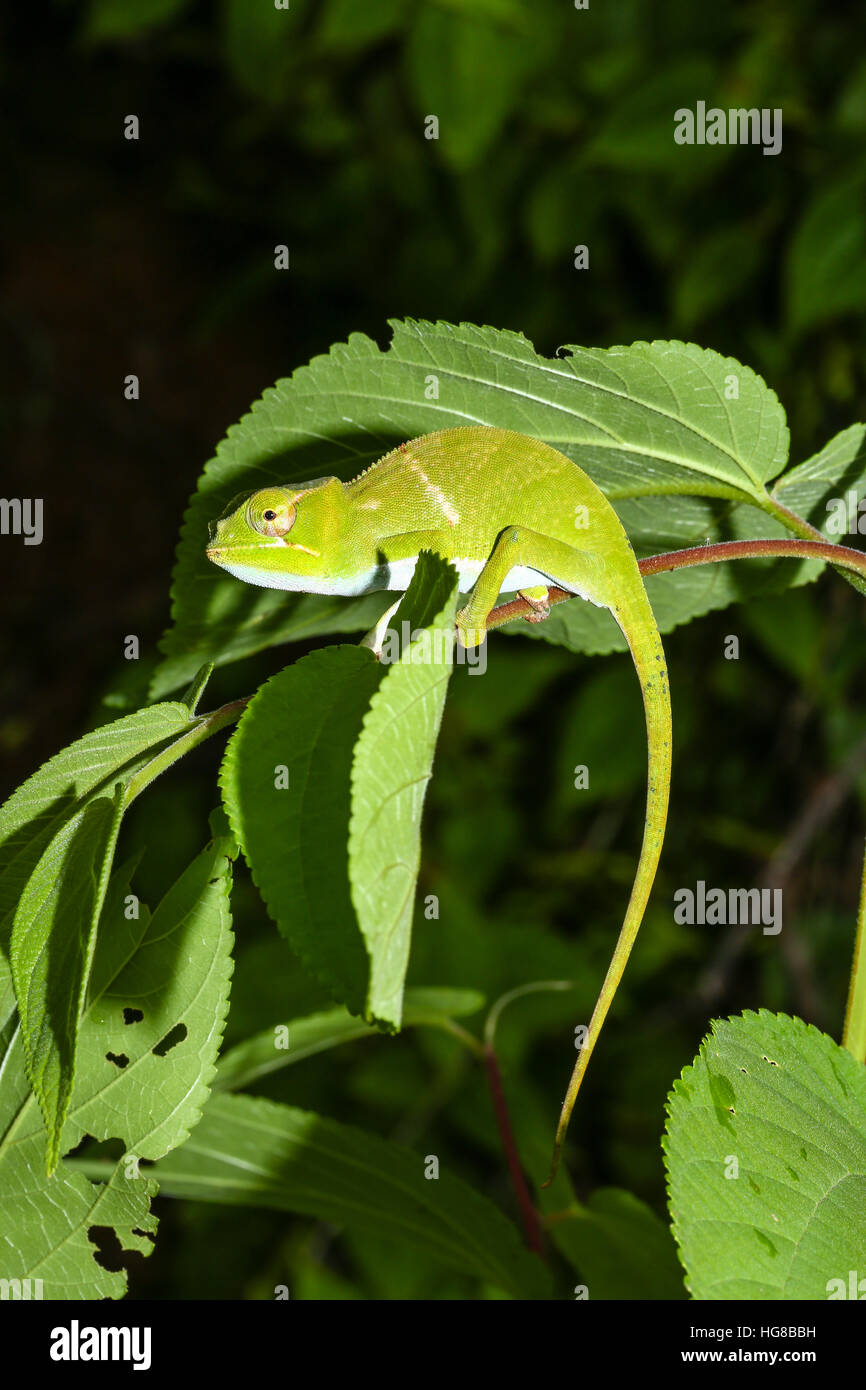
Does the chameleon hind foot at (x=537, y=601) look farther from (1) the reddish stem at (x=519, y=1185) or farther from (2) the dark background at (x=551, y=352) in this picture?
(2) the dark background at (x=551, y=352)

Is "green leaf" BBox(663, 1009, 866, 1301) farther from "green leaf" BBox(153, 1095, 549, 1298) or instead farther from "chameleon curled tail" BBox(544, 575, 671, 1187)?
"green leaf" BBox(153, 1095, 549, 1298)

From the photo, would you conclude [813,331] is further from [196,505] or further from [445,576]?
[445,576]

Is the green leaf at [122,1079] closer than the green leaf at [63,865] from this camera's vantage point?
No

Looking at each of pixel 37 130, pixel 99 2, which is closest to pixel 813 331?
pixel 99 2

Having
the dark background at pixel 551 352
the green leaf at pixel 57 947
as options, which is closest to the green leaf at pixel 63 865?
the green leaf at pixel 57 947

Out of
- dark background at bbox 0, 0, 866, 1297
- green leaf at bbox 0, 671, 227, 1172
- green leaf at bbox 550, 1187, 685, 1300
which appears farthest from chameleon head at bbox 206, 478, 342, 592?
dark background at bbox 0, 0, 866, 1297

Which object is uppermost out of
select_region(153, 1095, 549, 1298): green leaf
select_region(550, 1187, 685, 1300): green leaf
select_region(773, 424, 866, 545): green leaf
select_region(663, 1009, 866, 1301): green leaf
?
select_region(773, 424, 866, 545): green leaf
